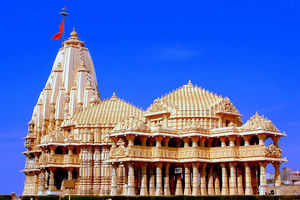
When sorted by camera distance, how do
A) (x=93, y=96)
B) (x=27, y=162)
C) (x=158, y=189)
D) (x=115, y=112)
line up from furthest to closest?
(x=27, y=162)
(x=93, y=96)
(x=115, y=112)
(x=158, y=189)

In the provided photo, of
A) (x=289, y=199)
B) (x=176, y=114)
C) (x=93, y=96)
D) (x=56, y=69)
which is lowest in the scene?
(x=289, y=199)

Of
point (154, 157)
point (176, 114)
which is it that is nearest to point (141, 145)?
point (154, 157)

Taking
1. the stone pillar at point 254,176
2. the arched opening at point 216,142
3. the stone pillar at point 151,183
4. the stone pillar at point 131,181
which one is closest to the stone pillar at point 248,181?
the stone pillar at point 254,176

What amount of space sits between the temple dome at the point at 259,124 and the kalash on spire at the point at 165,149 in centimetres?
12

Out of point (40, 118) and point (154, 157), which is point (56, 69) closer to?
point (40, 118)

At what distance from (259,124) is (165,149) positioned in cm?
1172

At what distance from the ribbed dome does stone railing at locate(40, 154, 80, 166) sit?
572cm

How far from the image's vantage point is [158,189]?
202 feet

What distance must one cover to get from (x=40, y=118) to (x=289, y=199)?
60215 millimetres

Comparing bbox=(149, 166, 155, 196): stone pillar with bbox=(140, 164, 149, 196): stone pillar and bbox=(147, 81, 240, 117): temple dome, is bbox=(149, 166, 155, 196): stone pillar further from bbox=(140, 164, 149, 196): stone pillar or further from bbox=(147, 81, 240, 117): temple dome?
bbox=(147, 81, 240, 117): temple dome

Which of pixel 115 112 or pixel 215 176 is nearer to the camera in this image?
pixel 215 176

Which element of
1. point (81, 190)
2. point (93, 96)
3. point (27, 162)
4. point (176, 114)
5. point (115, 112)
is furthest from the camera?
point (27, 162)

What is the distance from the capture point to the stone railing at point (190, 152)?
60.2m

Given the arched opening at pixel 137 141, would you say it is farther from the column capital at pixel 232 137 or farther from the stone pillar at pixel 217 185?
the stone pillar at pixel 217 185
